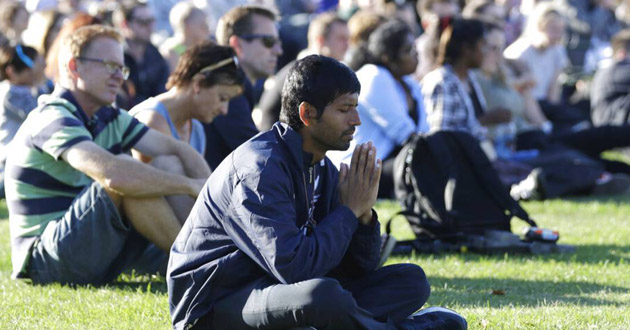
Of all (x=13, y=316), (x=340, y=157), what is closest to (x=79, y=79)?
(x=13, y=316)

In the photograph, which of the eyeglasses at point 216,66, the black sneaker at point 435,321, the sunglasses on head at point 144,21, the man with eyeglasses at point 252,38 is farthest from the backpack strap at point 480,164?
the sunglasses on head at point 144,21

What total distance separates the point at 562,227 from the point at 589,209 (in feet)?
3.48

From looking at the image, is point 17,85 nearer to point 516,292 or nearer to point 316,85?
point 516,292

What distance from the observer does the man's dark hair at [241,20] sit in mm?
8531

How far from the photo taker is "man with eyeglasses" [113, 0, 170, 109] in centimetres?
1124

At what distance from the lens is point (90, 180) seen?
617 cm

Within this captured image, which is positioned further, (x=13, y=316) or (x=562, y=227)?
(x=562, y=227)

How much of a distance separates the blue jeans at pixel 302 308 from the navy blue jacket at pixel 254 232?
0.06 m

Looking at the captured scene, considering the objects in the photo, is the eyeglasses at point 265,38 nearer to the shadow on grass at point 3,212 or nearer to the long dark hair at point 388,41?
the long dark hair at point 388,41

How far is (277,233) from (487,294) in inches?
88.9

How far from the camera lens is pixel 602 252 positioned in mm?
7203

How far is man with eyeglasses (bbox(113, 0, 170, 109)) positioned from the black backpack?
14.5ft

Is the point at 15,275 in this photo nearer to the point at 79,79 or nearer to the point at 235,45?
the point at 79,79

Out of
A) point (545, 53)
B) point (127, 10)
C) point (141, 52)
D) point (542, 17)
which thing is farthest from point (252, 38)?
point (545, 53)
